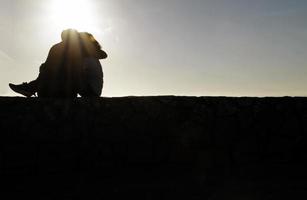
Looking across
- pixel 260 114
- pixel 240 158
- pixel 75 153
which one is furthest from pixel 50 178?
pixel 260 114

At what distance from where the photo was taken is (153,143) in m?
5.52

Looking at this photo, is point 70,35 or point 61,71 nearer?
point 61,71

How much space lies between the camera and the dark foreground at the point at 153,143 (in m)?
5.20

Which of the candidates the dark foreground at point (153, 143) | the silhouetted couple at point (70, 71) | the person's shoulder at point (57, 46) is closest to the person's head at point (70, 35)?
the silhouetted couple at point (70, 71)

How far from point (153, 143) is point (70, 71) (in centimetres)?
180

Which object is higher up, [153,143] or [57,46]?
[57,46]

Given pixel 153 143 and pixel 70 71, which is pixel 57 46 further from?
pixel 153 143

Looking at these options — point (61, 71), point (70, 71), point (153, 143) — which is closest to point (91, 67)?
point (70, 71)

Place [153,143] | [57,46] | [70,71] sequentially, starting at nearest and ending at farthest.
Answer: [153,143] < [70,71] < [57,46]

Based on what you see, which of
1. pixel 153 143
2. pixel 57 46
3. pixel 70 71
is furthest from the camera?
pixel 57 46

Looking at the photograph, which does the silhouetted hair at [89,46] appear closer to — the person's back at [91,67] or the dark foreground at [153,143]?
the person's back at [91,67]

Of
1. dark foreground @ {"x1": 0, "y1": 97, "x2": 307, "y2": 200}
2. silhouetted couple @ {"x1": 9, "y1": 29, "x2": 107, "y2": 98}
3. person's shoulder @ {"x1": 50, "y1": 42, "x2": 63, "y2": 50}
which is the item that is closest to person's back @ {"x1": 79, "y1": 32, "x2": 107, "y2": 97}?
silhouetted couple @ {"x1": 9, "y1": 29, "x2": 107, "y2": 98}

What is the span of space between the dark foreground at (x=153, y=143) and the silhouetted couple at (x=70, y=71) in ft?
3.19

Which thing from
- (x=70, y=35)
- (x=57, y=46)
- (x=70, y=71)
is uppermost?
(x=70, y=35)
